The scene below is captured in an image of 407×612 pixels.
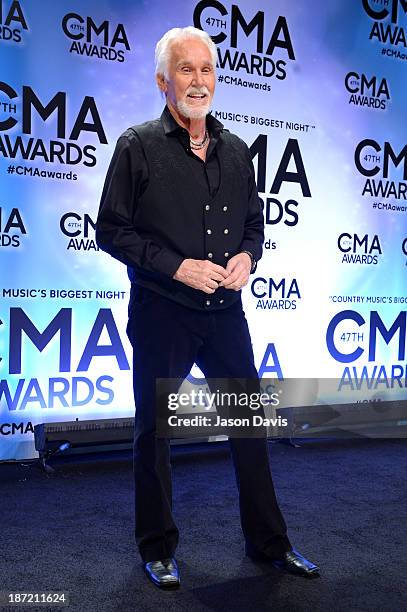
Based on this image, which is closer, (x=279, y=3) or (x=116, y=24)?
(x=116, y=24)

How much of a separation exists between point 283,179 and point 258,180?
0.17 m

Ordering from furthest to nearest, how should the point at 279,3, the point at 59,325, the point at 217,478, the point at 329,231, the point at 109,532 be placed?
the point at 329,231, the point at 279,3, the point at 59,325, the point at 217,478, the point at 109,532

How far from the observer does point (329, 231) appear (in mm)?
3863

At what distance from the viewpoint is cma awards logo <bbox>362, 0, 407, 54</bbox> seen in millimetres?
3900

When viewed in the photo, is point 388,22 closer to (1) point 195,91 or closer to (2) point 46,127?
→ (2) point 46,127

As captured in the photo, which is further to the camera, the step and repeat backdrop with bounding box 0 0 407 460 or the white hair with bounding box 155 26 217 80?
the step and repeat backdrop with bounding box 0 0 407 460

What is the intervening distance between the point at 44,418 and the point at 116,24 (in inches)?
75.9

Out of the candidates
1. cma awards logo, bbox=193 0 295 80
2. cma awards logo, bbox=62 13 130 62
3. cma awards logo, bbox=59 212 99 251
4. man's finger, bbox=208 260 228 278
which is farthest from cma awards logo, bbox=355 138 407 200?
man's finger, bbox=208 260 228 278

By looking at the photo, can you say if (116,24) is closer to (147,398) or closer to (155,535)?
(147,398)

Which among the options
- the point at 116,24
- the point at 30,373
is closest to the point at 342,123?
the point at 116,24

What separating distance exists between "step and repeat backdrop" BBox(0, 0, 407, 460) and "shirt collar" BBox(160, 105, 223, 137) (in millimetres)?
1352

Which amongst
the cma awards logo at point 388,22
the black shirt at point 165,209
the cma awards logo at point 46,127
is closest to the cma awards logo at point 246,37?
the cma awards logo at point 388,22

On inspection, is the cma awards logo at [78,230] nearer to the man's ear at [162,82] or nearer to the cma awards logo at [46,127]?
the cma awards logo at [46,127]

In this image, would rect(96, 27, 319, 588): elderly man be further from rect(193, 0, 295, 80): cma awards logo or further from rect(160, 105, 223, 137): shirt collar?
rect(193, 0, 295, 80): cma awards logo
